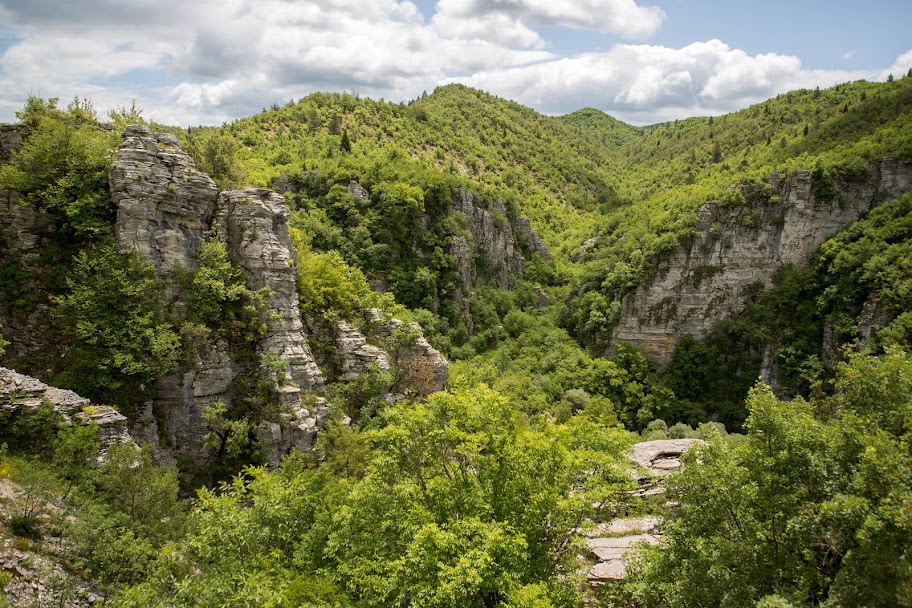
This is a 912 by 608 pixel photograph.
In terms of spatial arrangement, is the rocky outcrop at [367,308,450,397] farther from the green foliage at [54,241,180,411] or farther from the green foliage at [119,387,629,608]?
the green foliage at [119,387,629,608]

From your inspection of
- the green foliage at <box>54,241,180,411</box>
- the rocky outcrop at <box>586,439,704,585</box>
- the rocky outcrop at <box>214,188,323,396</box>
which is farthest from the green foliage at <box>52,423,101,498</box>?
the rocky outcrop at <box>586,439,704,585</box>

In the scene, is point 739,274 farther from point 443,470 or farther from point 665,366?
point 443,470

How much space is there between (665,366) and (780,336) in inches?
485

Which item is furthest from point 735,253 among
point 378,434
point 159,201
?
point 159,201

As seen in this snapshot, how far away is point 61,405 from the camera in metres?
17.0

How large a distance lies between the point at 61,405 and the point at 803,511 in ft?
71.6

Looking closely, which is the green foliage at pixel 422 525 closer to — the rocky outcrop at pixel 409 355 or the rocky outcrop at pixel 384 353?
the rocky outcrop at pixel 384 353

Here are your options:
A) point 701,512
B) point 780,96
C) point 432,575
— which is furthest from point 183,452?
point 780,96

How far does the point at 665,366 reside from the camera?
59.2m

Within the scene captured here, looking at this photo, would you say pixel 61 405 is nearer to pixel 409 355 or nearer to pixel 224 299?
pixel 224 299

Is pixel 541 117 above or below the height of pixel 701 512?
above

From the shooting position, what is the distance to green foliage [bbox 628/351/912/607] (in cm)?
893

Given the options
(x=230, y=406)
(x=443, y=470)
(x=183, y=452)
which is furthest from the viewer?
(x=230, y=406)

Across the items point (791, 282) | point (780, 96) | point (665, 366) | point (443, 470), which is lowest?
point (665, 366)
